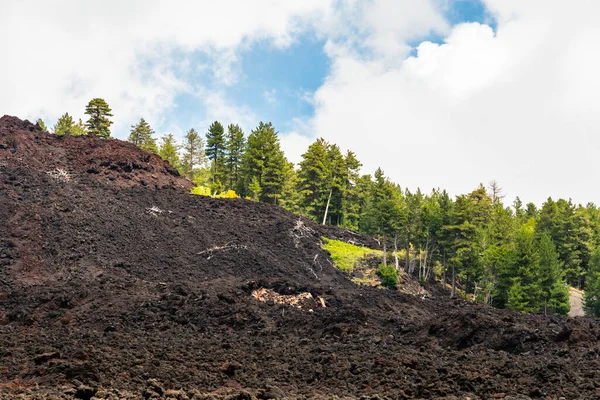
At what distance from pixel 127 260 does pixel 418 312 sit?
15459mm

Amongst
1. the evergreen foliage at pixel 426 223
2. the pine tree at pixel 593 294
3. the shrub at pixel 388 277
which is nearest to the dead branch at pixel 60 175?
the evergreen foliage at pixel 426 223

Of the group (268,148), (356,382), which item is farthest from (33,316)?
(268,148)

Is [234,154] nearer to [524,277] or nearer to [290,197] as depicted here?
[290,197]

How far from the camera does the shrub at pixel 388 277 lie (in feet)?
121

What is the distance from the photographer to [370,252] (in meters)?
41.2

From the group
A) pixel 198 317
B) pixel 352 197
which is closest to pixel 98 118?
pixel 352 197

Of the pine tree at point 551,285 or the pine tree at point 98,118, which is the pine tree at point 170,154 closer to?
the pine tree at point 98,118

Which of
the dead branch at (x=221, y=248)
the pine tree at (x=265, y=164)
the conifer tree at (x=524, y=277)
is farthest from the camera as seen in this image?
the pine tree at (x=265, y=164)

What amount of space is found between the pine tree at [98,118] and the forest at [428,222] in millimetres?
111

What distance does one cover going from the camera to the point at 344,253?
38125mm

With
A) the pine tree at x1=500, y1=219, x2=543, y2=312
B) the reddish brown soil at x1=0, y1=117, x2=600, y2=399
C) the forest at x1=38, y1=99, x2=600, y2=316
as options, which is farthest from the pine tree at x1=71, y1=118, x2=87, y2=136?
the pine tree at x1=500, y1=219, x2=543, y2=312

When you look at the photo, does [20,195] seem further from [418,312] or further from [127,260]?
[418,312]

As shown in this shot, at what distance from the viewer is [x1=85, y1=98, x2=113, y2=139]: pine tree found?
5678 cm

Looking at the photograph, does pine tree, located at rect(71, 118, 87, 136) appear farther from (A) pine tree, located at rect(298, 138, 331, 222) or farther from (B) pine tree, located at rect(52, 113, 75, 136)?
(A) pine tree, located at rect(298, 138, 331, 222)
